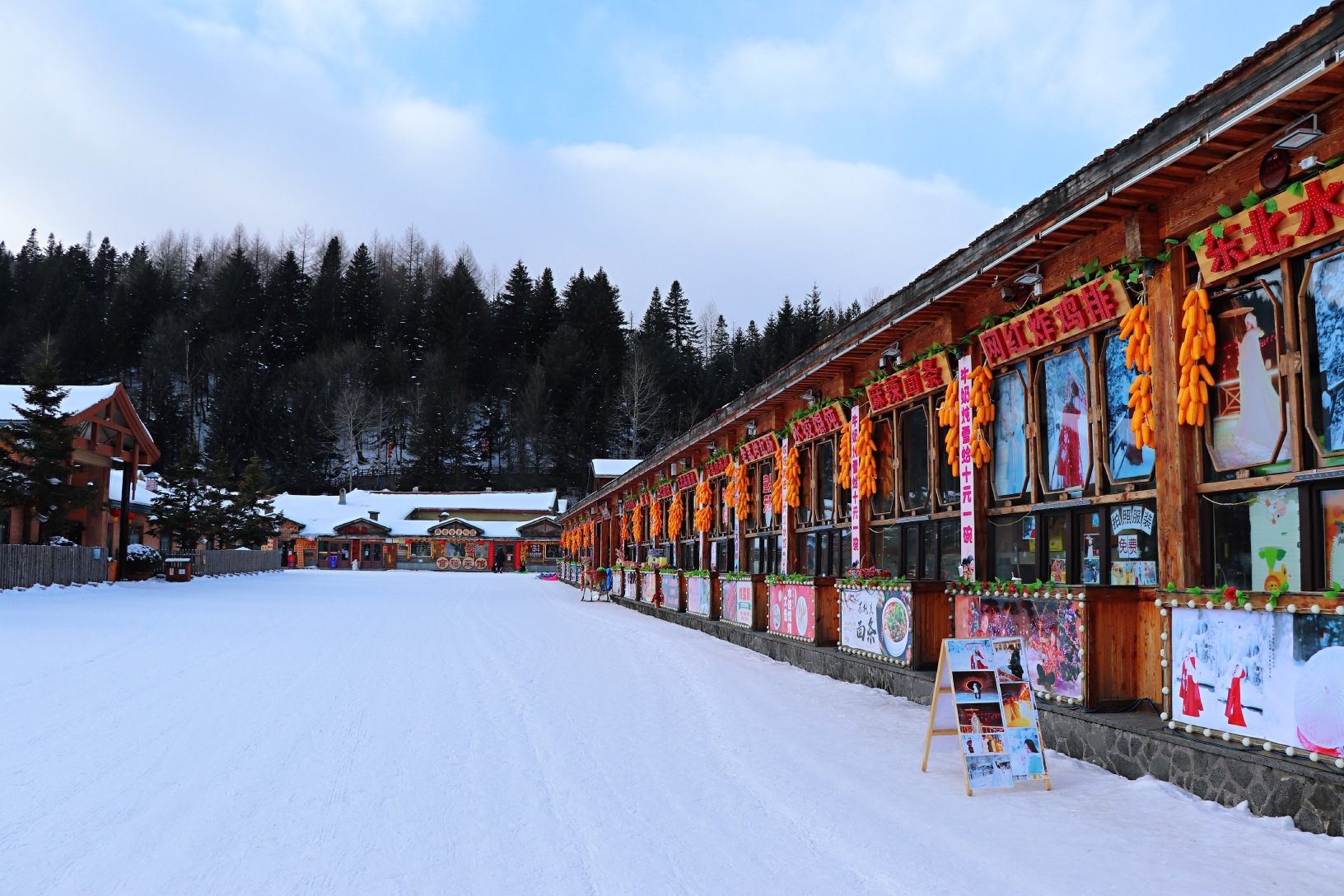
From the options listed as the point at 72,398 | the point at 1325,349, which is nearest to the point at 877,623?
the point at 1325,349

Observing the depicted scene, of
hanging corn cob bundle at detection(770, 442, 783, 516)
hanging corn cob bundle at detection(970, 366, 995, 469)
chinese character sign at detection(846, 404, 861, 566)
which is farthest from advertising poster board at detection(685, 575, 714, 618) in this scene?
hanging corn cob bundle at detection(970, 366, 995, 469)

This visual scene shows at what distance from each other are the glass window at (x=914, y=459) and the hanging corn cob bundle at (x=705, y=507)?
796 cm

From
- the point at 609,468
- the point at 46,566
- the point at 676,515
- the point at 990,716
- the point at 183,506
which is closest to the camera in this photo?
the point at 990,716

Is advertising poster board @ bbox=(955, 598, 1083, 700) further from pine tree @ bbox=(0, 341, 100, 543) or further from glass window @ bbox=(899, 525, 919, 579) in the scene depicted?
pine tree @ bbox=(0, 341, 100, 543)

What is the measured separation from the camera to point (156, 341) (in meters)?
74.5

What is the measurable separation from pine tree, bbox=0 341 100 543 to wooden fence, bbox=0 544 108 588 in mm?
1272

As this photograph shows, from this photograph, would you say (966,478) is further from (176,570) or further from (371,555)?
(371,555)

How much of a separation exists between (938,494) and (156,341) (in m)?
81.2

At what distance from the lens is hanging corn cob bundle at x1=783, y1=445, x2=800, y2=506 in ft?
41.4

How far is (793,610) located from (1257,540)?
6560 millimetres

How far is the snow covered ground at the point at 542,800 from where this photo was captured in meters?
3.52

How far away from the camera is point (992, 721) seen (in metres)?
4.97

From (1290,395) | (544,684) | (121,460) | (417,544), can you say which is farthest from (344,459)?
(1290,395)

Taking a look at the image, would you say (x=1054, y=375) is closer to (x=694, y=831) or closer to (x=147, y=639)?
(x=694, y=831)
